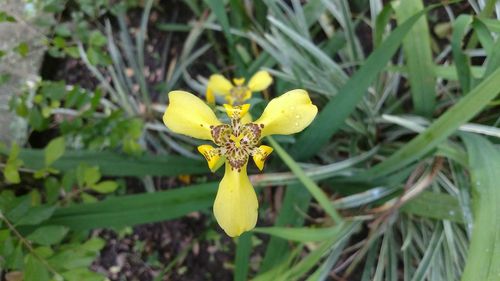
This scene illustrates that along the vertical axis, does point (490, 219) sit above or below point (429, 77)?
below

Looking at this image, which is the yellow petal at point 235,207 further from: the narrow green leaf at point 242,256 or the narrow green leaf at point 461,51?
the narrow green leaf at point 461,51

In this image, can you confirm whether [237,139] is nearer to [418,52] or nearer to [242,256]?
[242,256]

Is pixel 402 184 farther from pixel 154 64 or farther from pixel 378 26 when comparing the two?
pixel 154 64

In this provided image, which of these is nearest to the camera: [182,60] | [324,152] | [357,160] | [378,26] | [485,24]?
[485,24]

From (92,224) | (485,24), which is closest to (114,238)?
(92,224)

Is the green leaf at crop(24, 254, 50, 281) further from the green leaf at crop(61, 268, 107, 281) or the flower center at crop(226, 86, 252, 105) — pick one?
the flower center at crop(226, 86, 252, 105)

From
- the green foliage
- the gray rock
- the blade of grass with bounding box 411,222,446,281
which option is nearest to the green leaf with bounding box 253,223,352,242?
the green foliage

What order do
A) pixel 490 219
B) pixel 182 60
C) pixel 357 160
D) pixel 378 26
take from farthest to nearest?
pixel 182 60 < pixel 357 160 < pixel 378 26 < pixel 490 219

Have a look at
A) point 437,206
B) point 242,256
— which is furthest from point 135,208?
point 437,206
